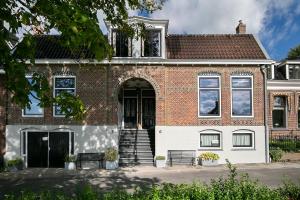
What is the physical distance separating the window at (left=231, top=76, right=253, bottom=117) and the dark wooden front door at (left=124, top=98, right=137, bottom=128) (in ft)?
22.4

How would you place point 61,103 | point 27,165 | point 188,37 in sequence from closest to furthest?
point 61,103
point 27,165
point 188,37

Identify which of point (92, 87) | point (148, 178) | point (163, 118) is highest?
point (92, 87)

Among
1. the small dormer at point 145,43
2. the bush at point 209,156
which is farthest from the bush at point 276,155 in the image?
the small dormer at point 145,43

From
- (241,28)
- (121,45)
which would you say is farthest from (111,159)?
(241,28)

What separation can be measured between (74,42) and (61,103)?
2.24m

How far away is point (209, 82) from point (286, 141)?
308 inches

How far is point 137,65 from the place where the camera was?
22.7 m

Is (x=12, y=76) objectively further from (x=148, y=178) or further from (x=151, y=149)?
(x=151, y=149)

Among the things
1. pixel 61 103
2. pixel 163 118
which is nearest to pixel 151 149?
pixel 163 118

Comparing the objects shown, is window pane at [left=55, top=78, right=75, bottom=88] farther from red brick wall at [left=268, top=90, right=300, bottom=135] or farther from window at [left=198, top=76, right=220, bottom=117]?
red brick wall at [left=268, top=90, right=300, bottom=135]

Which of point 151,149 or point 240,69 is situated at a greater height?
point 240,69

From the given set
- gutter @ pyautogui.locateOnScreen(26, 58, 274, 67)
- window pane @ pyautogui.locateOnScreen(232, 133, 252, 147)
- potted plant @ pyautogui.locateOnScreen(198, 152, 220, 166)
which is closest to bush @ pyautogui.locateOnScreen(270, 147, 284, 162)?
window pane @ pyautogui.locateOnScreen(232, 133, 252, 147)

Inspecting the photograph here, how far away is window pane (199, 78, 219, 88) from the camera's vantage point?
23.1m

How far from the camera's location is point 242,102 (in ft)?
76.2
